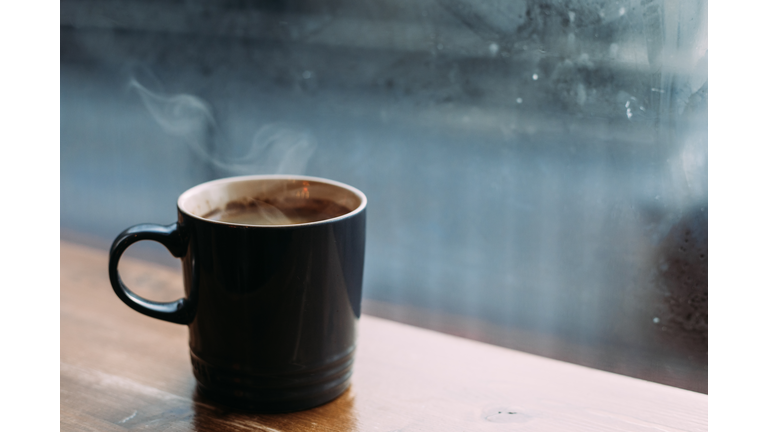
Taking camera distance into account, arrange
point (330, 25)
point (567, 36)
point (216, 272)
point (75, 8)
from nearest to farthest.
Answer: point (216, 272) → point (567, 36) → point (330, 25) → point (75, 8)

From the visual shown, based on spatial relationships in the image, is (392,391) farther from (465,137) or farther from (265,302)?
(465,137)

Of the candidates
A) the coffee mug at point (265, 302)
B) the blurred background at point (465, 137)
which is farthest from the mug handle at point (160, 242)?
the blurred background at point (465, 137)

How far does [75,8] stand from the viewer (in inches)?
33.3

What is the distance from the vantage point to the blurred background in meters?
0.55

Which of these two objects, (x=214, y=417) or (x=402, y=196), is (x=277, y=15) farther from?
(x=214, y=417)

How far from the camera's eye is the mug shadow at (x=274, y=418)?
445mm

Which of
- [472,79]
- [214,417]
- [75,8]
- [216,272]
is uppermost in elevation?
[75,8]

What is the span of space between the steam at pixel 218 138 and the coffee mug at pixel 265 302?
0.28 meters

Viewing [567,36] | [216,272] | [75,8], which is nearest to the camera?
[216,272]

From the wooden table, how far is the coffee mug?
0.08 ft

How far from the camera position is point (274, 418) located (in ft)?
1.49

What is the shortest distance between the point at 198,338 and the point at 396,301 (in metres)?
0.33

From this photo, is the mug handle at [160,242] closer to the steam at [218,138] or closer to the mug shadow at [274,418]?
the mug shadow at [274,418]

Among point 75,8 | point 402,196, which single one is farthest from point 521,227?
point 75,8
